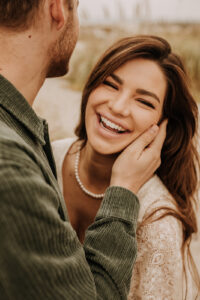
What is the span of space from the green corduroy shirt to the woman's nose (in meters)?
0.89

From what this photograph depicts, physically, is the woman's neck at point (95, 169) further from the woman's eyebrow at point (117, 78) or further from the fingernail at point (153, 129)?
the woman's eyebrow at point (117, 78)

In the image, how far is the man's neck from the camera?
3.81 feet

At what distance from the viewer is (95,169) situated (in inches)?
92.1

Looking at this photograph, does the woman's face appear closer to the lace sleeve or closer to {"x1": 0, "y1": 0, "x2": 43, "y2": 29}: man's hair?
the lace sleeve

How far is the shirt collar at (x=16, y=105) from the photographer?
1.01 meters

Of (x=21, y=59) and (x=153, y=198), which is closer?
(x=21, y=59)

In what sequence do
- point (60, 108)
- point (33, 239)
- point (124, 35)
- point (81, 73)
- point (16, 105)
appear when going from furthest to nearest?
point (81, 73) → point (124, 35) → point (60, 108) → point (16, 105) → point (33, 239)

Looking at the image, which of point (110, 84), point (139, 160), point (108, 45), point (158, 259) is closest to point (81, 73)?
point (108, 45)

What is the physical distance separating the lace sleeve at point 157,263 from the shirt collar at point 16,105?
3.16 ft

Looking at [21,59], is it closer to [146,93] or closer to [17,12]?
[17,12]

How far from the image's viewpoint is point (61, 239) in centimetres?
87

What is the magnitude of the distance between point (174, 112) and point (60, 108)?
352 cm

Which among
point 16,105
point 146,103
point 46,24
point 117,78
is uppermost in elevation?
point 46,24

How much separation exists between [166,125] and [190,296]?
115 cm
